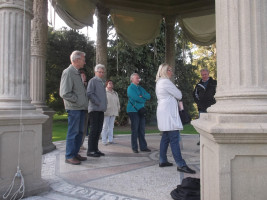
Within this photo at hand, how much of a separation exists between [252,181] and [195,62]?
23.7m

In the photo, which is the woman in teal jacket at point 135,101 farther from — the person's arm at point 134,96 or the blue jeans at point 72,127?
the blue jeans at point 72,127

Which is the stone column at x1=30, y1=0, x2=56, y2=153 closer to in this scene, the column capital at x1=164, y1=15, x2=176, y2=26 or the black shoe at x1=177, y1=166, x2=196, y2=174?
the black shoe at x1=177, y1=166, x2=196, y2=174

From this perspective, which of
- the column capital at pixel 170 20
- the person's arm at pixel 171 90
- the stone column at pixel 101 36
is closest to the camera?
the person's arm at pixel 171 90

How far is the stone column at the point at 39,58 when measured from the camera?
5.82m

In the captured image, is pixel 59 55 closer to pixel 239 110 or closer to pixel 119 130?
pixel 119 130

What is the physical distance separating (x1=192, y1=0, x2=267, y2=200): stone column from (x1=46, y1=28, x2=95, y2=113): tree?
666 inches

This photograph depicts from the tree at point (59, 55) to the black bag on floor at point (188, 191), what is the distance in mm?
16313

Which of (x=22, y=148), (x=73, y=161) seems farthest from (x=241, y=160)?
(x=73, y=161)

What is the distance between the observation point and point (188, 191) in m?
2.83

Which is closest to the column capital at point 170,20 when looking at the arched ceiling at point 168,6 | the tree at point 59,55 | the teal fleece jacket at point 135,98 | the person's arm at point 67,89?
the arched ceiling at point 168,6

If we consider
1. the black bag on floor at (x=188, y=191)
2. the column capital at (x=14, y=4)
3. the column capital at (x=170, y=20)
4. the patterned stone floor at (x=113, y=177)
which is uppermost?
the column capital at (x=170, y=20)

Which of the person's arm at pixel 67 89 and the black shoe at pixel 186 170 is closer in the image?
Answer: the black shoe at pixel 186 170

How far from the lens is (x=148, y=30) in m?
9.51

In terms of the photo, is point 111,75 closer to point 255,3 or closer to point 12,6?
point 12,6
